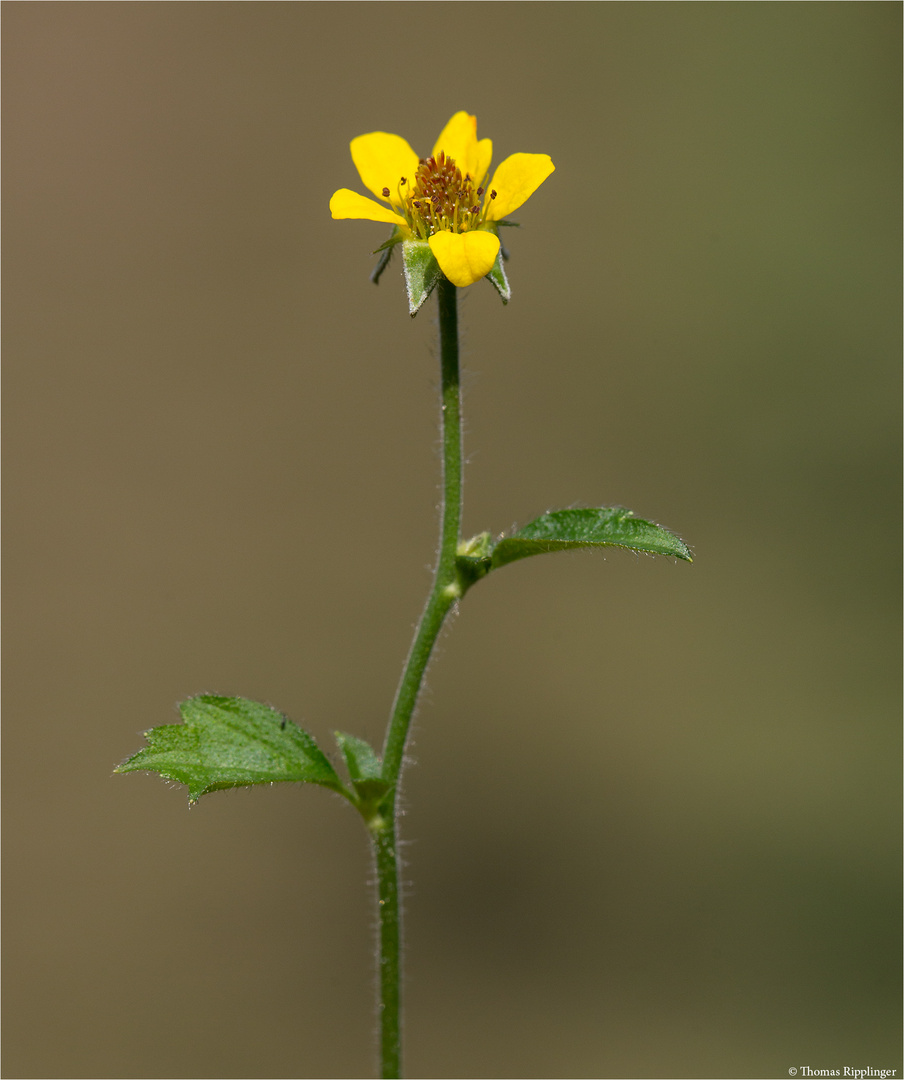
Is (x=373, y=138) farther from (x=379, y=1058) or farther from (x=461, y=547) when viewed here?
(x=379, y=1058)

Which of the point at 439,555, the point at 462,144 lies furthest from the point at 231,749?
the point at 462,144

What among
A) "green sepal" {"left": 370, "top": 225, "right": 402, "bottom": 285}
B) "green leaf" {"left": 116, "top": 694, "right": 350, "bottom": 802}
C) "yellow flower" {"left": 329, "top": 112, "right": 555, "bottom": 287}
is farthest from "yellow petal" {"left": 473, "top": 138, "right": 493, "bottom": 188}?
"green leaf" {"left": 116, "top": 694, "right": 350, "bottom": 802}

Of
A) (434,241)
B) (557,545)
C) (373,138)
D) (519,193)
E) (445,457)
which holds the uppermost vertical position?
(373,138)

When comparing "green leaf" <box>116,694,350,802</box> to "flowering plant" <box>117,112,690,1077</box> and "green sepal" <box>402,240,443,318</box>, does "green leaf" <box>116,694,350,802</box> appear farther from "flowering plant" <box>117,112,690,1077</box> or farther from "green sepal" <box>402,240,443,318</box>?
"green sepal" <box>402,240,443,318</box>

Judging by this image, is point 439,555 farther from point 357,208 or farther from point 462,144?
point 462,144

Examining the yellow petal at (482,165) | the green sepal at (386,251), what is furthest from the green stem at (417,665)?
the yellow petal at (482,165)

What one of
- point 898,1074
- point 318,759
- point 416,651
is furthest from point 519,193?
point 898,1074

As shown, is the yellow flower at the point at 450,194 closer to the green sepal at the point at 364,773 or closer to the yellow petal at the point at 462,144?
the yellow petal at the point at 462,144
